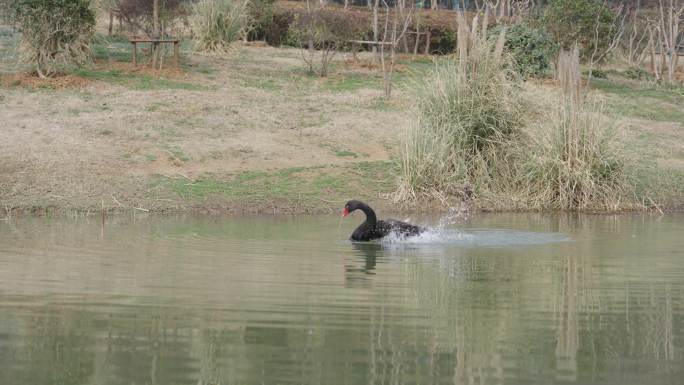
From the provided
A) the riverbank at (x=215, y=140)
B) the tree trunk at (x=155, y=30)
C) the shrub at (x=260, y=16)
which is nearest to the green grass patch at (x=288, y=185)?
the riverbank at (x=215, y=140)

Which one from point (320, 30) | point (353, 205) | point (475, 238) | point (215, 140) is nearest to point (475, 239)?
point (475, 238)

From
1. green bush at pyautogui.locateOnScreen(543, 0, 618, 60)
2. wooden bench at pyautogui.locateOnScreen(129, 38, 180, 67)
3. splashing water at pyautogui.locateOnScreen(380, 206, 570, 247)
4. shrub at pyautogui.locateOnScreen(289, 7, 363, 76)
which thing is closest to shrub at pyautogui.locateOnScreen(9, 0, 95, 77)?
wooden bench at pyautogui.locateOnScreen(129, 38, 180, 67)

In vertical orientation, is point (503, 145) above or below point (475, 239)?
above

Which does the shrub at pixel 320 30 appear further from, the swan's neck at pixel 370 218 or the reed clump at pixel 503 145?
the swan's neck at pixel 370 218

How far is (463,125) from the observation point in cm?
2164

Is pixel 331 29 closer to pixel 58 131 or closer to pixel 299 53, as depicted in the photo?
pixel 299 53

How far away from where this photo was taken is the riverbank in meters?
20.4

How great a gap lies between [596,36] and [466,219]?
1528 centimetres

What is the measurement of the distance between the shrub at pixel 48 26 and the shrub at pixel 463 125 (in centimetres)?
918

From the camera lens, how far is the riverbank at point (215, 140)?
20.4 meters

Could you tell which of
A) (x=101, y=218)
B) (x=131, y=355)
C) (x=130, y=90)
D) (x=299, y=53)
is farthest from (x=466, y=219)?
(x=299, y=53)

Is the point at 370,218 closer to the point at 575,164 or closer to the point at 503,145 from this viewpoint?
the point at 575,164

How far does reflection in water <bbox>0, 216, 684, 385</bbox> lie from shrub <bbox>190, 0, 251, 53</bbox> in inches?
680

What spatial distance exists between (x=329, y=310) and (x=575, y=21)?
24725 millimetres
